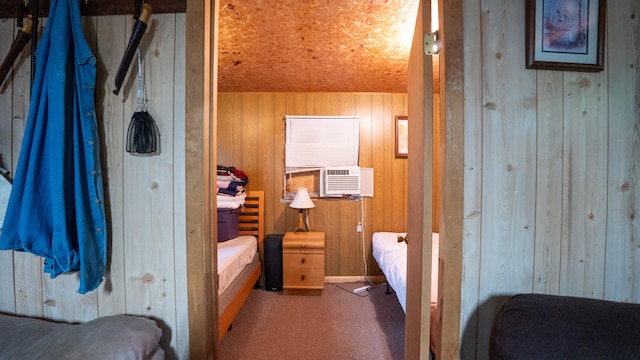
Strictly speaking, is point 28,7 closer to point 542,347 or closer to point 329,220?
point 542,347

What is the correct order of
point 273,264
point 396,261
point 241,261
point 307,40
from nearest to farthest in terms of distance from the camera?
point 307,40, point 396,261, point 241,261, point 273,264

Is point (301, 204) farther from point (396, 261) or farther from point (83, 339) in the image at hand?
point (83, 339)

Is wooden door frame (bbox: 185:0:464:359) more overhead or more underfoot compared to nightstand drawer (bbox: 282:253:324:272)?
more overhead

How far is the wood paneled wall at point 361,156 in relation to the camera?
2811 mm

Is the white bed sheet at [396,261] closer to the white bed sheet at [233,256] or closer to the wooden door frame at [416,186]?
the wooden door frame at [416,186]

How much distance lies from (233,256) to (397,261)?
4.42ft

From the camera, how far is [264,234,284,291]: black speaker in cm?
249

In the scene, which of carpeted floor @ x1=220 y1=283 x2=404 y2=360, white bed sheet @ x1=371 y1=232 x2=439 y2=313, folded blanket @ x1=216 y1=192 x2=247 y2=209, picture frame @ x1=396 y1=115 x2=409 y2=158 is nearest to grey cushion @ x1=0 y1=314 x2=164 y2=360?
carpeted floor @ x1=220 y1=283 x2=404 y2=360

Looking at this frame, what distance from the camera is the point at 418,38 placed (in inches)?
36.4

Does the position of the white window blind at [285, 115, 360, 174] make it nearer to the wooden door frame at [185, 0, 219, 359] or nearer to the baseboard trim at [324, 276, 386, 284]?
the baseboard trim at [324, 276, 386, 284]

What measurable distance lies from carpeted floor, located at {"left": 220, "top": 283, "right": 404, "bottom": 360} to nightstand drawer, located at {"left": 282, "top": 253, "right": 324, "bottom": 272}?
0.32 metres

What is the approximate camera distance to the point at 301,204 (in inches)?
99.7

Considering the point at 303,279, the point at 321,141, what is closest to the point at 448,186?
the point at 303,279

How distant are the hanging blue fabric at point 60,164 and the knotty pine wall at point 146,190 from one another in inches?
3.1
